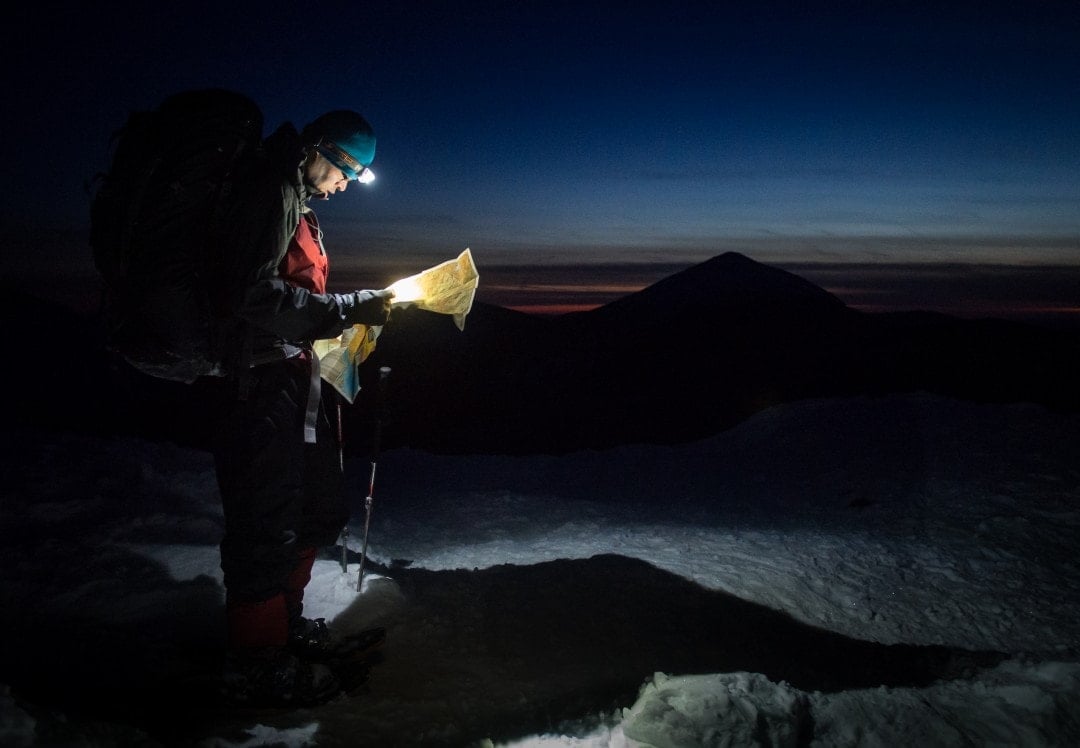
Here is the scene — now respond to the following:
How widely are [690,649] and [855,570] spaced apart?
2.40m

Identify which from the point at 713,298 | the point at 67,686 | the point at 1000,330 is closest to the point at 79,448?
the point at 67,686

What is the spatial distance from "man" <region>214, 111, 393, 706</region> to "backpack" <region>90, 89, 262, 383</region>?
0.33 ft

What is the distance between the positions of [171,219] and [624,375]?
71.2 feet

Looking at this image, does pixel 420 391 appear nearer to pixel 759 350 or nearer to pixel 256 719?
pixel 759 350

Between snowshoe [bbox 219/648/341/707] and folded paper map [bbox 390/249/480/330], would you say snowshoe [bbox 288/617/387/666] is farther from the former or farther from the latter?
folded paper map [bbox 390/249/480/330]

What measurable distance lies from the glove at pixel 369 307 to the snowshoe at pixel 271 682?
5.40 ft

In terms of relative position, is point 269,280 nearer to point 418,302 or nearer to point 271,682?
point 418,302

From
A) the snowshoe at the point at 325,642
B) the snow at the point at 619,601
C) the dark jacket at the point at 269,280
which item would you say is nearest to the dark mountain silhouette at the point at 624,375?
the snow at the point at 619,601

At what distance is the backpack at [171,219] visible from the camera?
8.29 ft

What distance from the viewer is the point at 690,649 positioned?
3.92 metres

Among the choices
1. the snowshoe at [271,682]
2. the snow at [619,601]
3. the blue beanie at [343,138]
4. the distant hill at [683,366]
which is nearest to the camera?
the snow at [619,601]

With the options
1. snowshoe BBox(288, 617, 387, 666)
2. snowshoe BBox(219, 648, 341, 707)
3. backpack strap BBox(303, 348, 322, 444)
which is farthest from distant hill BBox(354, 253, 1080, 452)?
snowshoe BBox(219, 648, 341, 707)

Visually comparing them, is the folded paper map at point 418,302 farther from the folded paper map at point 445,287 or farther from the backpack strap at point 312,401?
the backpack strap at point 312,401

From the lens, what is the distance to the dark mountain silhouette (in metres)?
16.5
